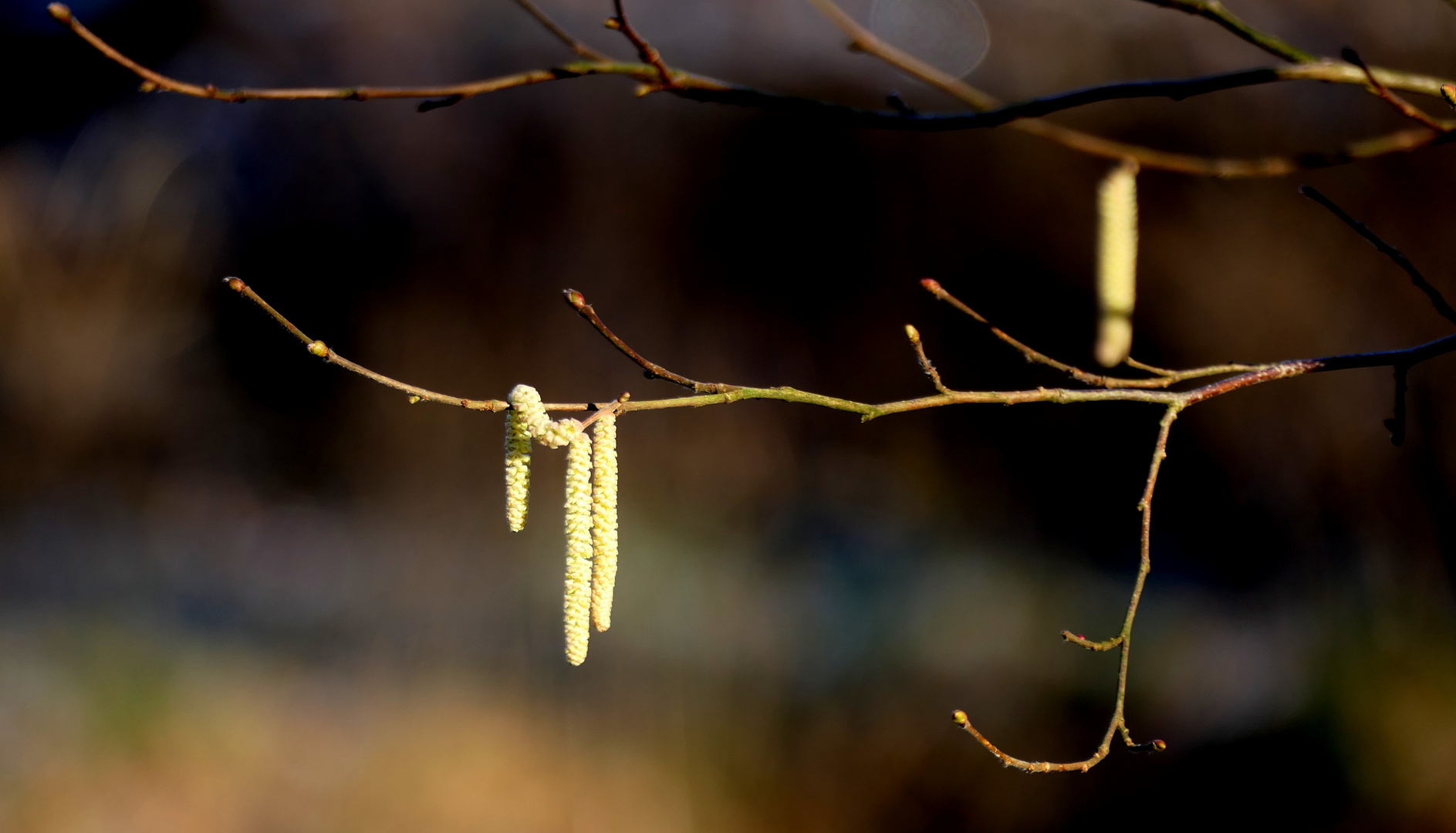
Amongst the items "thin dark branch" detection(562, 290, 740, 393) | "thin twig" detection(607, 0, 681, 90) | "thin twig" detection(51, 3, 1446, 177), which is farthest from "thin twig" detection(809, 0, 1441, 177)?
"thin dark branch" detection(562, 290, 740, 393)

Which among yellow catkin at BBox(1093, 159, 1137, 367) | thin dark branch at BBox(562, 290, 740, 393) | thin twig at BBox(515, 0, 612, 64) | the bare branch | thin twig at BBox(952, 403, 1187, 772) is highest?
the bare branch

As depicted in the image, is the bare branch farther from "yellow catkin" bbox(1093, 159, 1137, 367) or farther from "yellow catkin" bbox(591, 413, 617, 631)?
"yellow catkin" bbox(591, 413, 617, 631)

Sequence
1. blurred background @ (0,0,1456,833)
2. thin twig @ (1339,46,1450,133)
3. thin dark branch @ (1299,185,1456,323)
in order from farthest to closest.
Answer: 1. blurred background @ (0,0,1456,833)
2. thin dark branch @ (1299,185,1456,323)
3. thin twig @ (1339,46,1450,133)

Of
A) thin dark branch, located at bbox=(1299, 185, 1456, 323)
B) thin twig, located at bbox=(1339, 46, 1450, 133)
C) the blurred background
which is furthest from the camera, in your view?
the blurred background

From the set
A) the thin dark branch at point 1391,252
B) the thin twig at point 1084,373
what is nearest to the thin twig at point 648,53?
the thin twig at point 1084,373

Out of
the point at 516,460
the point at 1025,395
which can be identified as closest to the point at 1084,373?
the point at 1025,395

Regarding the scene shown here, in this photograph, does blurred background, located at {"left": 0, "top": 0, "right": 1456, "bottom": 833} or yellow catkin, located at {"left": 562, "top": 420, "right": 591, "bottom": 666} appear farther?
blurred background, located at {"left": 0, "top": 0, "right": 1456, "bottom": 833}

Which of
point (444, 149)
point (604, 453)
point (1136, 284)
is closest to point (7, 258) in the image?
point (444, 149)

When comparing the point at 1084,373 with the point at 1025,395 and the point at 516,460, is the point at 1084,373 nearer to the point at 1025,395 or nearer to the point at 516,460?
the point at 1025,395
